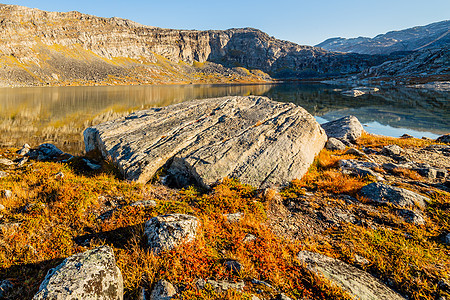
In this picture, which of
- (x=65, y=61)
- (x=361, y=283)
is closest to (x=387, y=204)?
(x=361, y=283)

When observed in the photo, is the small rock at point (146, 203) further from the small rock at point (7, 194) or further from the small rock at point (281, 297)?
the small rock at point (281, 297)

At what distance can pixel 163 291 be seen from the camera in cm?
446

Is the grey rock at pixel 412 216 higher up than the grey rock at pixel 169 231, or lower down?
lower down

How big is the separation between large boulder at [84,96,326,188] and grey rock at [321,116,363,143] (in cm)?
532

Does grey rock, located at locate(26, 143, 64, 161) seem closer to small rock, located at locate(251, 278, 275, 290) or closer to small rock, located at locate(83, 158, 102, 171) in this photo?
small rock, located at locate(83, 158, 102, 171)

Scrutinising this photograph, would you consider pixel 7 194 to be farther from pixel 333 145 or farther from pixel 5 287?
pixel 333 145

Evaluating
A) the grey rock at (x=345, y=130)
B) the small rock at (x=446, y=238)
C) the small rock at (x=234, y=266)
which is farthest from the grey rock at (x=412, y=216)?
the grey rock at (x=345, y=130)

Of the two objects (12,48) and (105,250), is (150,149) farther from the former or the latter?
(12,48)

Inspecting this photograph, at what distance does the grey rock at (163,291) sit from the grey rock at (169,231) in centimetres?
98

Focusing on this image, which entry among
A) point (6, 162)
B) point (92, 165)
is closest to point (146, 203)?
point (92, 165)

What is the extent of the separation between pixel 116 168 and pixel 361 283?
11.9 metres

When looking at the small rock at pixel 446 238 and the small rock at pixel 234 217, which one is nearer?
the small rock at pixel 446 238

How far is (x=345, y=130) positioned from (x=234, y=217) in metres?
16.9

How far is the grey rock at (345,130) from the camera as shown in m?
19.3
